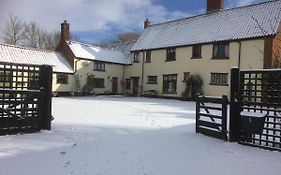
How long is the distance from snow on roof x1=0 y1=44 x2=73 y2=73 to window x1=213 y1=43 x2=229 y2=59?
15.7m

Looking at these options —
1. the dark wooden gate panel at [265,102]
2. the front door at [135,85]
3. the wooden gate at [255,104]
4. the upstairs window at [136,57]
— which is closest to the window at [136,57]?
the upstairs window at [136,57]

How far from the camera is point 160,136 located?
32.4ft

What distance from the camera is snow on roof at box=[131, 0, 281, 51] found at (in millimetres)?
26094

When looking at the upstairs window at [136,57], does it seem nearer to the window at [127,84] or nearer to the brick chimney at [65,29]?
the window at [127,84]

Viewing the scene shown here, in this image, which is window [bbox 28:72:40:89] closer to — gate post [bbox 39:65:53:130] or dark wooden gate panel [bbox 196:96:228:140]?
gate post [bbox 39:65:53:130]

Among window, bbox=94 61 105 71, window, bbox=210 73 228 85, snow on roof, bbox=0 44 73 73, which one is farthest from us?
window, bbox=94 61 105 71

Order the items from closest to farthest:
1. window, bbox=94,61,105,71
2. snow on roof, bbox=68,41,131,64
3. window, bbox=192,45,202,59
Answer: window, bbox=192,45,202,59 < snow on roof, bbox=68,41,131,64 < window, bbox=94,61,105,71

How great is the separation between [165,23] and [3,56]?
18.6 metres

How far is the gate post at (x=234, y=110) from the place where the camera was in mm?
9148

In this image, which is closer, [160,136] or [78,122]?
[160,136]

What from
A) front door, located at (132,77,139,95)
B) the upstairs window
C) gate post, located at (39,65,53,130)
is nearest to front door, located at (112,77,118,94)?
front door, located at (132,77,139,95)

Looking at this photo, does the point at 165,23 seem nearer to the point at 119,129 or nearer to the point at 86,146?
the point at 119,129

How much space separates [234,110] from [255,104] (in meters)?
0.66

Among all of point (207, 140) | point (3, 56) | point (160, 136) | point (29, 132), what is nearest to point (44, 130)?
point (29, 132)
